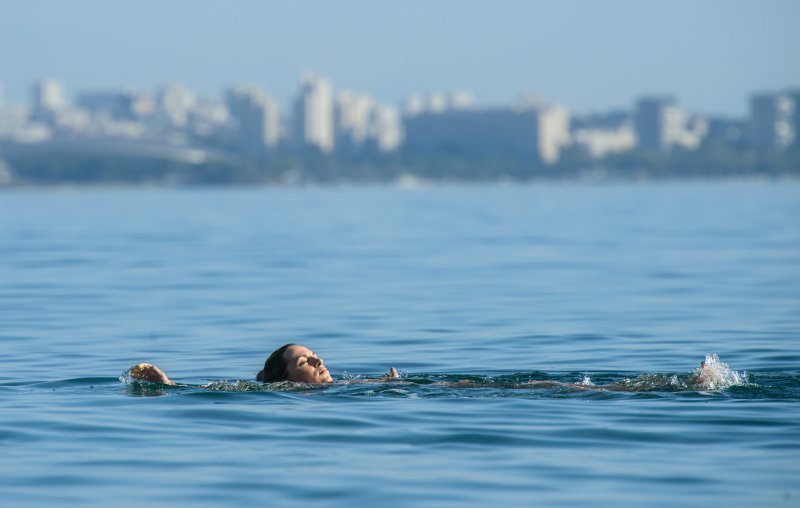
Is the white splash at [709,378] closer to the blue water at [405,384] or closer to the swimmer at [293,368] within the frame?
the blue water at [405,384]

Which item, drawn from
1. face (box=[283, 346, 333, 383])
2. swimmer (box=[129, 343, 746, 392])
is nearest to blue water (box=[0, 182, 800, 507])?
swimmer (box=[129, 343, 746, 392])

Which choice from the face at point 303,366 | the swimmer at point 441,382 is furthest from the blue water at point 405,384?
the face at point 303,366

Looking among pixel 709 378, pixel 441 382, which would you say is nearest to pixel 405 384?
pixel 441 382

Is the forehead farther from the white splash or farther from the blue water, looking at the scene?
the white splash

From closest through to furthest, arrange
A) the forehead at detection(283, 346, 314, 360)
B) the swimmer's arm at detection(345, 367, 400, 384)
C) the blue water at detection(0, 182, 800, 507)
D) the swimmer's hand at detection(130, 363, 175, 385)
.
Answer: the blue water at detection(0, 182, 800, 507) < the swimmer's hand at detection(130, 363, 175, 385) < the forehead at detection(283, 346, 314, 360) < the swimmer's arm at detection(345, 367, 400, 384)

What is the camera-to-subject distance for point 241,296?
2419 centimetres

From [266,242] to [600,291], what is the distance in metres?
19.6

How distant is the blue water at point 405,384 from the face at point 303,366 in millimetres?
210

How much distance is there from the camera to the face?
12.6 m

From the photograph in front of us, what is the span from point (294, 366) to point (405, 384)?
99cm

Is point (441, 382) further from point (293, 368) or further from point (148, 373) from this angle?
point (148, 373)

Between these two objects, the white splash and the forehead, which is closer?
the white splash

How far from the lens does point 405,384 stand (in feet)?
42.3

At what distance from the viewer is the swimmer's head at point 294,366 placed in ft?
41.4
